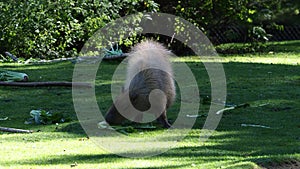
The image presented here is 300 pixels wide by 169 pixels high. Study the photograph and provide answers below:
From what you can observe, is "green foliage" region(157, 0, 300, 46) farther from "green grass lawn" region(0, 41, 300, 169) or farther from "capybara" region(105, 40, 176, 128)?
"capybara" region(105, 40, 176, 128)

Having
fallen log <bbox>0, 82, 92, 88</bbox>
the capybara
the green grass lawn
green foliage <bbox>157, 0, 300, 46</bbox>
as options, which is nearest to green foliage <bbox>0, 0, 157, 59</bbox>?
green foliage <bbox>157, 0, 300, 46</bbox>

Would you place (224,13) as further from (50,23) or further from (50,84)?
(50,84)

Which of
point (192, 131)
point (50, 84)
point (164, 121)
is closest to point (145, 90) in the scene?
point (164, 121)

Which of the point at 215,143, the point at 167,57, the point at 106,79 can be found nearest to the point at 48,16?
the point at 106,79

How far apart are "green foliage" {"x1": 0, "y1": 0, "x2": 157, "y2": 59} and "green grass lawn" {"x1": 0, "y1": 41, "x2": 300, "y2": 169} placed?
1991mm

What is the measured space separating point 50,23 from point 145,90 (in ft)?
25.0

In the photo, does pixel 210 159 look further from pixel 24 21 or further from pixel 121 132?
pixel 24 21

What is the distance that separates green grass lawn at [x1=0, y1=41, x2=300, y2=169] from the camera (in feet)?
20.9

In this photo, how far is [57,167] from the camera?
6.08 metres

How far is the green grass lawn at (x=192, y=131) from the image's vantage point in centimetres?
636

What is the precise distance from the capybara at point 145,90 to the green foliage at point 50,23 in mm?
7163

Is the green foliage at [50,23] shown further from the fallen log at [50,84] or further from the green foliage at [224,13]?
the fallen log at [50,84]

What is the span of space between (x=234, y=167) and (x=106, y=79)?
19.4 ft

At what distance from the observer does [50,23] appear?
14969 millimetres
